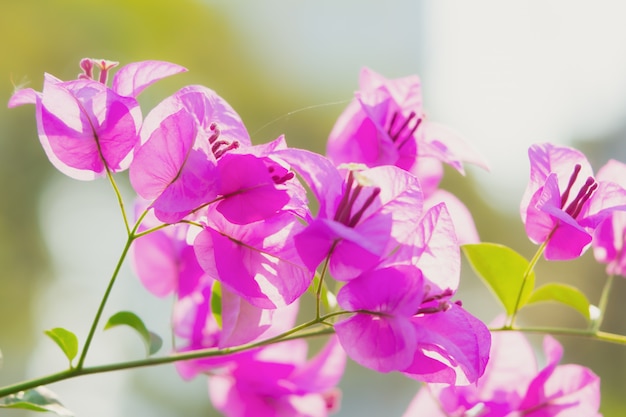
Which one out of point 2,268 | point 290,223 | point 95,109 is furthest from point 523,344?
point 2,268

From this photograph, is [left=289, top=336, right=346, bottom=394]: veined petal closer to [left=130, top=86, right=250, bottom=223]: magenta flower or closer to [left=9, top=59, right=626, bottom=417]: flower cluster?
[left=9, top=59, right=626, bottom=417]: flower cluster

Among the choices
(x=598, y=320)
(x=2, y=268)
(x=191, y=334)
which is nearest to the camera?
(x=598, y=320)

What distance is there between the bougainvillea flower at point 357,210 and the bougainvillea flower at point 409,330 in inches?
0.6

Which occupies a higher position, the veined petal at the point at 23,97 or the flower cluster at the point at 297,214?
the veined petal at the point at 23,97

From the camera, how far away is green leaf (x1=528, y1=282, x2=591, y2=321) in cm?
68

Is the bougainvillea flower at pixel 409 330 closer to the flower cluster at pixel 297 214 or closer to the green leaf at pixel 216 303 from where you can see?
the flower cluster at pixel 297 214

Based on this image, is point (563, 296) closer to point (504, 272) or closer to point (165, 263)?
point (504, 272)

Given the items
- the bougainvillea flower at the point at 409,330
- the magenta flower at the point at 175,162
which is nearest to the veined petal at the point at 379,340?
the bougainvillea flower at the point at 409,330

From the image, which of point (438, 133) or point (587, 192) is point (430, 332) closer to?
point (587, 192)

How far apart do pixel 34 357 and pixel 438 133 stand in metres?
5.09

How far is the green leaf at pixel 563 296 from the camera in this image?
26.9 inches

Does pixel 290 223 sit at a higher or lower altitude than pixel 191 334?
higher

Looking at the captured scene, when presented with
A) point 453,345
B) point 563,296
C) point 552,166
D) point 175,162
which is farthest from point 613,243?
point 175,162

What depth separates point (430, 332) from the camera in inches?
20.4
